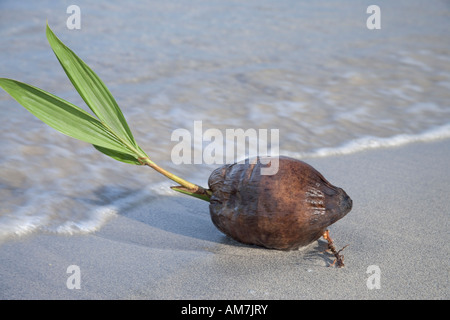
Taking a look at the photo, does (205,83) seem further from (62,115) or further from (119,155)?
(62,115)

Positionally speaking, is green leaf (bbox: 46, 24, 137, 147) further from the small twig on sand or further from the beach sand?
the small twig on sand

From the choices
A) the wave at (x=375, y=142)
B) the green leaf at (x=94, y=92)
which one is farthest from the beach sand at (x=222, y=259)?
the wave at (x=375, y=142)

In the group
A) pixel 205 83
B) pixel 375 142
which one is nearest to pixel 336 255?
pixel 375 142

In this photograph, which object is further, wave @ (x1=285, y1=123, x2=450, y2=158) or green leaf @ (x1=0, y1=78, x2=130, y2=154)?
wave @ (x1=285, y1=123, x2=450, y2=158)

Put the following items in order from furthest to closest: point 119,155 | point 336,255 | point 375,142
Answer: point 375,142 < point 119,155 < point 336,255

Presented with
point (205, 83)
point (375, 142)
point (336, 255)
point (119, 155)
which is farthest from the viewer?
point (205, 83)

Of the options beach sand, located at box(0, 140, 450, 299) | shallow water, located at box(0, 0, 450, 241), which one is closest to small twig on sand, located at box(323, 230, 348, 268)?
beach sand, located at box(0, 140, 450, 299)

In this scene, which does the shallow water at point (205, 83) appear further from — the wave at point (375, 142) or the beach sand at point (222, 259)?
the beach sand at point (222, 259)

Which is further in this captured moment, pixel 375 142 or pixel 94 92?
pixel 375 142
